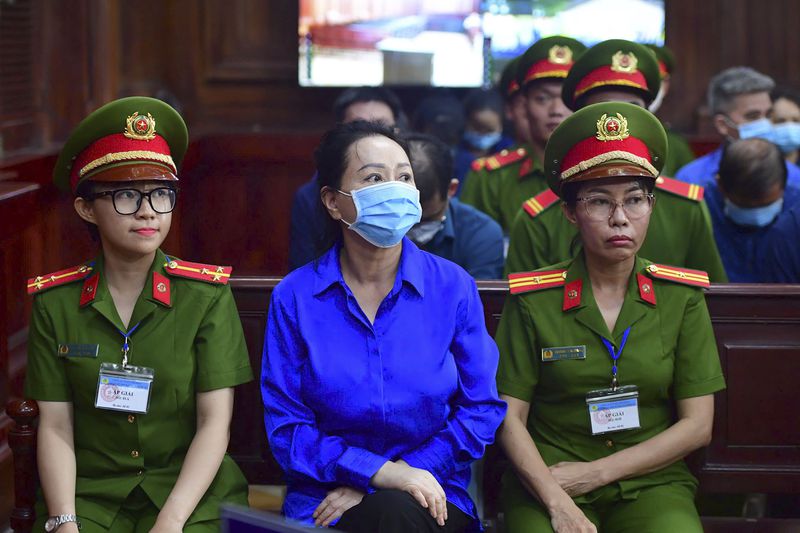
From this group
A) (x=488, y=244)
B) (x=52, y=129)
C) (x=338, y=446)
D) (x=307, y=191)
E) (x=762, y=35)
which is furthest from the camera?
(x=762, y=35)

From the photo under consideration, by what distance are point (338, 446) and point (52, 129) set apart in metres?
2.93

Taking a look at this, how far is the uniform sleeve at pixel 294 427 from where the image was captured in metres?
2.59

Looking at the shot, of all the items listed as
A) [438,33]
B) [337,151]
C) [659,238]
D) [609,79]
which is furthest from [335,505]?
[438,33]

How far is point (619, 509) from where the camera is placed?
2.79 m

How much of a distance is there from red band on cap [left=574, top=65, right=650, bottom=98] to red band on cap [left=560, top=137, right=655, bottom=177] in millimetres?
925

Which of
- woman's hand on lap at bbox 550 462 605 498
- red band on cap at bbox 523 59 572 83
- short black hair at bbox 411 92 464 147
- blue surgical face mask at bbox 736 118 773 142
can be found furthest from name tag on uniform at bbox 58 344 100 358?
short black hair at bbox 411 92 464 147

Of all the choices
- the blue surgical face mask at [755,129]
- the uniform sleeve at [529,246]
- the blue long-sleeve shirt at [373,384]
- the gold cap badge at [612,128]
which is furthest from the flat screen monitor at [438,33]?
the blue long-sleeve shirt at [373,384]

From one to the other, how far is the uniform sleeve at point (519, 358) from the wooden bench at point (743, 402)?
0.35m

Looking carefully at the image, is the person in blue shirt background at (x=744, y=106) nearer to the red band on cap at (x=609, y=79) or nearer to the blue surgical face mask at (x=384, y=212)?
the red band on cap at (x=609, y=79)

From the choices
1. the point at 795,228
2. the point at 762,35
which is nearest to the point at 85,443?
the point at 795,228

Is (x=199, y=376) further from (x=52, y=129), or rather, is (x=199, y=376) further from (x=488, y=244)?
(x=52, y=129)

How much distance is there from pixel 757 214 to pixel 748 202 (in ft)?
0.17

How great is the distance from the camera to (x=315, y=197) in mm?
4020

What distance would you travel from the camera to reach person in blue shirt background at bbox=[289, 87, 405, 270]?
3.89m
